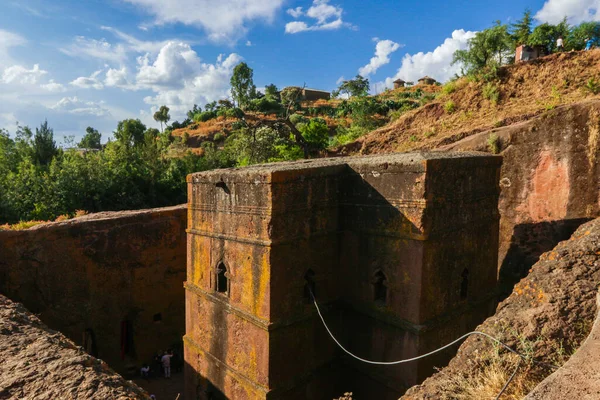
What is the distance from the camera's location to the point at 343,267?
7449 millimetres

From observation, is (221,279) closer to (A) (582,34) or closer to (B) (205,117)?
(A) (582,34)

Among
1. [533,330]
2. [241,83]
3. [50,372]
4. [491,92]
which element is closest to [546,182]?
[533,330]

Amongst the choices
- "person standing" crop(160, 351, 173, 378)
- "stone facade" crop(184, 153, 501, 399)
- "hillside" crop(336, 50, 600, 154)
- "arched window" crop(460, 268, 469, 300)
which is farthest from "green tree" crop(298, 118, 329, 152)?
"arched window" crop(460, 268, 469, 300)

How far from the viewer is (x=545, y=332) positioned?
3.69 m

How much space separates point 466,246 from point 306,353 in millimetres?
3393

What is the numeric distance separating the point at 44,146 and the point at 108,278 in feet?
66.7

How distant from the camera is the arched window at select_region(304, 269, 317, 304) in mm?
6980

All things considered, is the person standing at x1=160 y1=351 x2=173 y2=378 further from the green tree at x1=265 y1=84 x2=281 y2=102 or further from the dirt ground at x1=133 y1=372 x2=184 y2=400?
the green tree at x1=265 y1=84 x2=281 y2=102

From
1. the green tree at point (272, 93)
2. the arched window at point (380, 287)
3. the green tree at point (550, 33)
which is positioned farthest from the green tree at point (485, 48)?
the green tree at point (272, 93)

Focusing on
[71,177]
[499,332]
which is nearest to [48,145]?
[71,177]

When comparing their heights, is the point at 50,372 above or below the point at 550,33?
below

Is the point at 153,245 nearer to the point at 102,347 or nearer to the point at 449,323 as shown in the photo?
the point at 102,347

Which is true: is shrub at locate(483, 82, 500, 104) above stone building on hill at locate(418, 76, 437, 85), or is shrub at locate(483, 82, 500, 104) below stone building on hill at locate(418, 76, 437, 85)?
below

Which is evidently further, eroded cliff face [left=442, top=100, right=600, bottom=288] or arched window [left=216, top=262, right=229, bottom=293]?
eroded cliff face [left=442, top=100, right=600, bottom=288]
